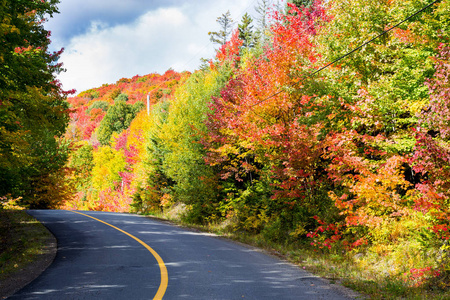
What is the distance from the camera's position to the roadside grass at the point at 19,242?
766 cm

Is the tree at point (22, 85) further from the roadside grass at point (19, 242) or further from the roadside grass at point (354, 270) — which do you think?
the roadside grass at point (354, 270)

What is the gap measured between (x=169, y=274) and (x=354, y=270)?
469 centimetres

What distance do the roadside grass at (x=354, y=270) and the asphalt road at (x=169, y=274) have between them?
52 cm

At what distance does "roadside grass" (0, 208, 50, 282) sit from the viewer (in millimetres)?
7664

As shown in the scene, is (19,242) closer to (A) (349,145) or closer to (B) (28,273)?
(B) (28,273)

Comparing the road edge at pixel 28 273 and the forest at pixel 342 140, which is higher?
the forest at pixel 342 140

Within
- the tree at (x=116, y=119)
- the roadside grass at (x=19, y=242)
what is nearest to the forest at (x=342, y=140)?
the roadside grass at (x=19, y=242)

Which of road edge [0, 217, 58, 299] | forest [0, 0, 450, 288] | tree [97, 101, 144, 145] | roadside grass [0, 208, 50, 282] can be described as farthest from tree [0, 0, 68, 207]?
tree [97, 101, 144, 145]

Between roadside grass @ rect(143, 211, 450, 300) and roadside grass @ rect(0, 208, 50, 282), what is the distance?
704 centimetres

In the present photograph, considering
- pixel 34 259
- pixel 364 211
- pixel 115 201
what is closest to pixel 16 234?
pixel 34 259

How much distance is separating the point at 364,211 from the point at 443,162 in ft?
9.96

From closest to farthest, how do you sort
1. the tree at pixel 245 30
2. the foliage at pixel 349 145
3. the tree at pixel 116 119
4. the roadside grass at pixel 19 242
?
the foliage at pixel 349 145 → the roadside grass at pixel 19 242 → the tree at pixel 245 30 → the tree at pixel 116 119

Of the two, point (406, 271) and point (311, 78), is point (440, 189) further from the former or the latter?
point (311, 78)

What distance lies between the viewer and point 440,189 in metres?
6.68
